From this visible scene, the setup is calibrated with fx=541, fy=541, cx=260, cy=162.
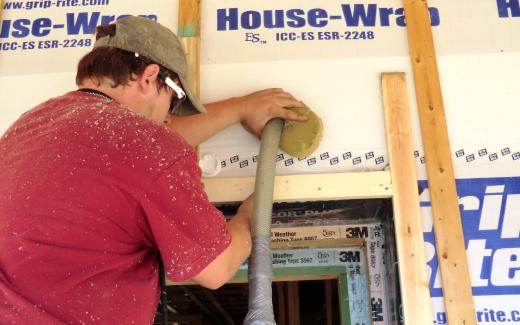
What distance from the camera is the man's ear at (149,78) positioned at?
136cm

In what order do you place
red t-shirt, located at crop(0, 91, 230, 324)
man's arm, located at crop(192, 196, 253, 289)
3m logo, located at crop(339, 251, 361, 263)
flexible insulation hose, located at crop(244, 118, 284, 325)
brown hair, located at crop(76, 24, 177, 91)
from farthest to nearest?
1. 3m logo, located at crop(339, 251, 361, 263)
2. flexible insulation hose, located at crop(244, 118, 284, 325)
3. brown hair, located at crop(76, 24, 177, 91)
4. man's arm, located at crop(192, 196, 253, 289)
5. red t-shirt, located at crop(0, 91, 230, 324)

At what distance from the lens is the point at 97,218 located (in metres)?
1.08

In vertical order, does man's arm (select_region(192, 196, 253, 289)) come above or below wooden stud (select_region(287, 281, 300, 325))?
below

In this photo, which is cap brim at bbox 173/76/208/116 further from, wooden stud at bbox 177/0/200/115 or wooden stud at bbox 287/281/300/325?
wooden stud at bbox 287/281/300/325

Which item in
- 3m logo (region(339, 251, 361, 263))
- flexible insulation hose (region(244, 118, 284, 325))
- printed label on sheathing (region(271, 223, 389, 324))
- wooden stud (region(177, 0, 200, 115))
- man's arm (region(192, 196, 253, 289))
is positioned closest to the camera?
man's arm (region(192, 196, 253, 289))

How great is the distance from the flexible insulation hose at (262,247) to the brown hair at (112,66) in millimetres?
478

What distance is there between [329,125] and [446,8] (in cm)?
66

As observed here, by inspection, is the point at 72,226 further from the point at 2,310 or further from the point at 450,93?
the point at 450,93

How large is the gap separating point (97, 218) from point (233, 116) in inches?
31.9

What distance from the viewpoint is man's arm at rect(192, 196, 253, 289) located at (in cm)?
119

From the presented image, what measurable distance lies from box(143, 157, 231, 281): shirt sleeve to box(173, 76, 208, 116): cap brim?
0.36 metres

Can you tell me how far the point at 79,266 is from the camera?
1064 mm

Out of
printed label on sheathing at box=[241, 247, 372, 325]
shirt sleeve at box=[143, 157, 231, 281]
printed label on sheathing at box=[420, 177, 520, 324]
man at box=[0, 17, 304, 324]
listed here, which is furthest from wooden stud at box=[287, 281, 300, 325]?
Answer: shirt sleeve at box=[143, 157, 231, 281]

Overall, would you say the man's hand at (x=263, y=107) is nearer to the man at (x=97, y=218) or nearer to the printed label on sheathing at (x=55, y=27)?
the printed label on sheathing at (x=55, y=27)
